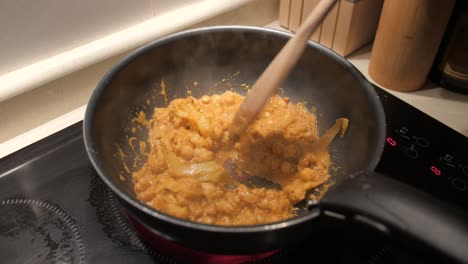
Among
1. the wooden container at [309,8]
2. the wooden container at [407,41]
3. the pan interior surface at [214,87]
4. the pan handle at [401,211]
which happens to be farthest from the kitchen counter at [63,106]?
the pan handle at [401,211]

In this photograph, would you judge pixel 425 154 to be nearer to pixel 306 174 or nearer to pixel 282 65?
pixel 306 174

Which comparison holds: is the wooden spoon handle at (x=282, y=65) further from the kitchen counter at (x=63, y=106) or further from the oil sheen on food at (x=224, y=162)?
the kitchen counter at (x=63, y=106)

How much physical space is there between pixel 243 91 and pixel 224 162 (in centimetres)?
21

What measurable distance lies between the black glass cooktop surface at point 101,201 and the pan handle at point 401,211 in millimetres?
110

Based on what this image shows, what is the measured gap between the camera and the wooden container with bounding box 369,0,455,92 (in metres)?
0.78

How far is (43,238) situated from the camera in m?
0.66

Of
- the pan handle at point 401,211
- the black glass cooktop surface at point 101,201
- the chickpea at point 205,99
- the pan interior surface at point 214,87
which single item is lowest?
the black glass cooktop surface at point 101,201

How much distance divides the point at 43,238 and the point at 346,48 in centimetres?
82

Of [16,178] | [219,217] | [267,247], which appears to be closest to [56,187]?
[16,178]

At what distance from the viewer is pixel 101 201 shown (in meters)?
0.71

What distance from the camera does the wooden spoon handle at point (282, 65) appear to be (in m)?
0.62

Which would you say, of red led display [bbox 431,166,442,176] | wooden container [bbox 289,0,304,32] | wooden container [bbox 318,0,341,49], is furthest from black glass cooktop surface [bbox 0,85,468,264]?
wooden container [bbox 289,0,304,32]

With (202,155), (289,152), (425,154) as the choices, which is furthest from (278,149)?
(425,154)

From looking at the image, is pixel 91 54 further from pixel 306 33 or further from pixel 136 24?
pixel 306 33
